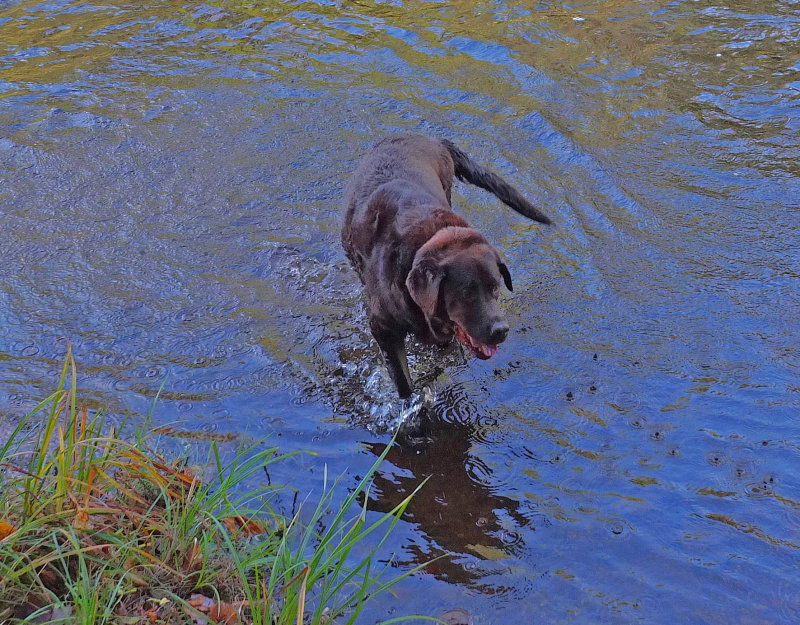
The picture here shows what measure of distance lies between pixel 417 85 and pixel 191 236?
3.46 m

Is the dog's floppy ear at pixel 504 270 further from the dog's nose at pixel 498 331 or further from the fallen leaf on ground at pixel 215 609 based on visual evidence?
the fallen leaf on ground at pixel 215 609

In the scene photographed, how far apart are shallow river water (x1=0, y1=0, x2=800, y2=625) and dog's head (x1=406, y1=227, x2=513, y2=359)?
705 mm

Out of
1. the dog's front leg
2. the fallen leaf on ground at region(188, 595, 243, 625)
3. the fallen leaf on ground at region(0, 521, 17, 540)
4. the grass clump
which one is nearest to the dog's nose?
the dog's front leg

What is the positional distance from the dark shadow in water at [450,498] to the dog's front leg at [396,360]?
0.22m

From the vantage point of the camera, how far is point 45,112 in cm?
839

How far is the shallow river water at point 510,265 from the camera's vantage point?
3924mm

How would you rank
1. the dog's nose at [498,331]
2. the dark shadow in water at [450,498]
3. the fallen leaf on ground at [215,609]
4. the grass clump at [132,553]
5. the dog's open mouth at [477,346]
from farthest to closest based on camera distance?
the dog's open mouth at [477,346] → the dog's nose at [498,331] → the dark shadow in water at [450,498] → the fallen leaf on ground at [215,609] → the grass clump at [132,553]

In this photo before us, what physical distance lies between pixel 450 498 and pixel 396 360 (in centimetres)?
106

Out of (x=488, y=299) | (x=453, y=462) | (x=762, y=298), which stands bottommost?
(x=453, y=462)

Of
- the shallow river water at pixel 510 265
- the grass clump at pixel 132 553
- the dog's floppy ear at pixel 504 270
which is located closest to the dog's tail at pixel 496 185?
the shallow river water at pixel 510 265

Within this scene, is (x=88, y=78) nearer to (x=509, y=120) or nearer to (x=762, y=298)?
(x=509, y=120)

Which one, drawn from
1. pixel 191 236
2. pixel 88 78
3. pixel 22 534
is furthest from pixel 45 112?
pixel 22 534

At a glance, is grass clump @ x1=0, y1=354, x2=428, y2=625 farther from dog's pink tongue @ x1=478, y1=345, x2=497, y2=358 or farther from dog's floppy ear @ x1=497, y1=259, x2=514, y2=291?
dog's floppy ear @ x1=497, y1=259, x2=514, y2=291

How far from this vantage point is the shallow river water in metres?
3.92
